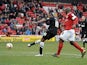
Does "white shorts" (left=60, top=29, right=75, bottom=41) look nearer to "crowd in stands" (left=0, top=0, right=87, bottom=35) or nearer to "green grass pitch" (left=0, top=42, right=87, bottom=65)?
"green grass pitch" (left=0, top=42, right=87, bottom=65)

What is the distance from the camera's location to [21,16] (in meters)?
35.6

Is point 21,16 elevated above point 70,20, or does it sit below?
below

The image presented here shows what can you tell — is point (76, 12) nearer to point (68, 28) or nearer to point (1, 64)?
point (68, 28)

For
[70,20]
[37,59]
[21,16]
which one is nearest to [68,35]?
[70,20]

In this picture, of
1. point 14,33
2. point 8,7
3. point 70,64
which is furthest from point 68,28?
point 8,7

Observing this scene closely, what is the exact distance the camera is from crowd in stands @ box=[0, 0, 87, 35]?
33.6m

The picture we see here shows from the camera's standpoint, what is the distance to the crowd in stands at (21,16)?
1321 inches

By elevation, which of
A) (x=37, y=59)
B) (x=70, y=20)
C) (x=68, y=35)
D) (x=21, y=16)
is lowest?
(x=21, y=16)

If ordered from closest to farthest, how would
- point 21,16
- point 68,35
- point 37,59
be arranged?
point 37,59 < point 68,35 < point 21,16

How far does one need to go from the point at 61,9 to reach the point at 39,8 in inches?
87.7

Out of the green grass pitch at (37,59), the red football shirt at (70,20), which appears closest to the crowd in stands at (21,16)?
the green grass pitch at (37,59)

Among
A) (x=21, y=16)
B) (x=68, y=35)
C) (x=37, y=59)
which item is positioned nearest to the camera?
(x=37, y=59)

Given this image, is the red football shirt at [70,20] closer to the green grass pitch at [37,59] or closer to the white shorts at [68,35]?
the white shorts at [68,35]

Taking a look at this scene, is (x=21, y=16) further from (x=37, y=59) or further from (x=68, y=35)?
(x=37, y=59)
